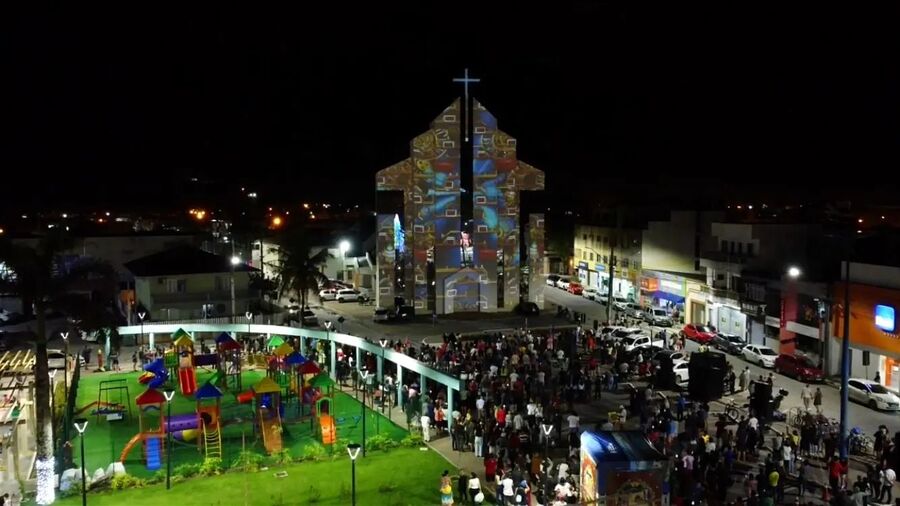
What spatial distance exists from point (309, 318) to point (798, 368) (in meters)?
29.5

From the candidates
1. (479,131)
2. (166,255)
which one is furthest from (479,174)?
(166,255)

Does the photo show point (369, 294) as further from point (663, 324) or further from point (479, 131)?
point (663, 324)

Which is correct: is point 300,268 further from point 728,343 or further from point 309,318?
point 728,343

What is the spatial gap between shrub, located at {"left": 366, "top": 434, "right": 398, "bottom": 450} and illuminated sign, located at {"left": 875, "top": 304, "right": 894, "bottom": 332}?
69.3 ft

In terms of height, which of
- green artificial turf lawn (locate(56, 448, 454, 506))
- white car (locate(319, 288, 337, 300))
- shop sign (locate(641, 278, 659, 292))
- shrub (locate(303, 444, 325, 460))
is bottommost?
green artificial turf lawn (locate(56, 448, 454, 506))

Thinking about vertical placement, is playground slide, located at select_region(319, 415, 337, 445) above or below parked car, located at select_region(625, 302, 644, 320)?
below

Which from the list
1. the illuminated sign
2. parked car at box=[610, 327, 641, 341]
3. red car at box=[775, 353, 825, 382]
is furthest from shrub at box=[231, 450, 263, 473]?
the illuminated sign

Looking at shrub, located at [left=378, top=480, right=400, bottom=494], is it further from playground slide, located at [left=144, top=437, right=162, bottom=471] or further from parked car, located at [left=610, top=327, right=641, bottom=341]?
parked car, located at [left=610, top=327, right=641, bottom=341]

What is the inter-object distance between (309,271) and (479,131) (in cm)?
1544

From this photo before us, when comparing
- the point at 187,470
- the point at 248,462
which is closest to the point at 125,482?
the point at 187,470

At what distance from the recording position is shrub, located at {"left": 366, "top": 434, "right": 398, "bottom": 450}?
80.0ft

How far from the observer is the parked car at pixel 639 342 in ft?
124

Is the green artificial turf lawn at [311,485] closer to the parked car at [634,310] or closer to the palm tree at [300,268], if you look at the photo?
the palm tree at [300,268]

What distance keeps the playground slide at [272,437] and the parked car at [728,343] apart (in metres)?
24.1
